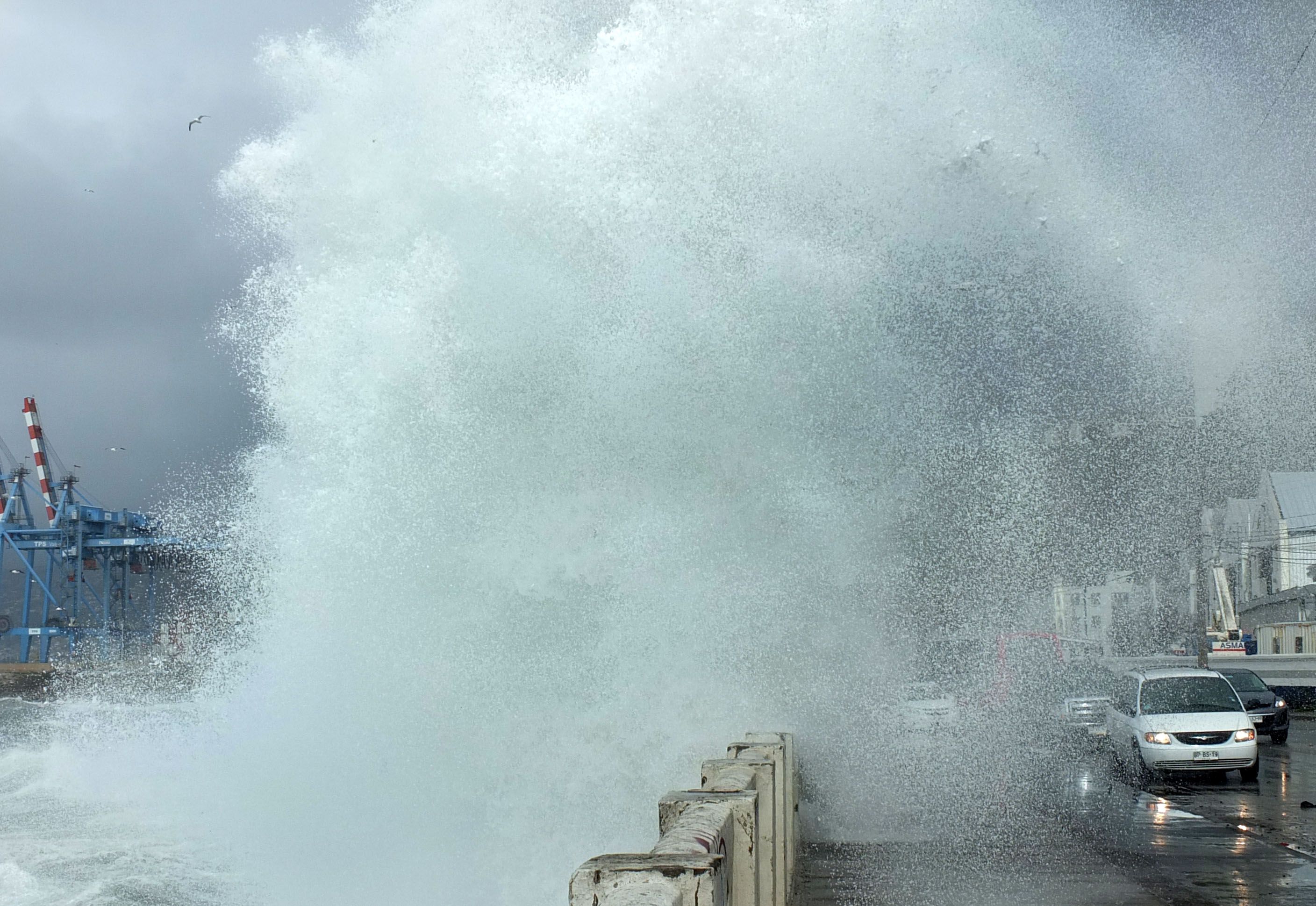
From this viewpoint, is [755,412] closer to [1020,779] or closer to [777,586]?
[777,586]

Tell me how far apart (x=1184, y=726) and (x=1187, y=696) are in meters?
0.83

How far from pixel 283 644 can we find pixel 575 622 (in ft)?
13.5

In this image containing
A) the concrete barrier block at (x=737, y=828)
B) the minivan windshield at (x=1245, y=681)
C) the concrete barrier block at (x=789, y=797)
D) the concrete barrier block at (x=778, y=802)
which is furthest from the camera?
the minivan windshield at (x=1245, y=681)

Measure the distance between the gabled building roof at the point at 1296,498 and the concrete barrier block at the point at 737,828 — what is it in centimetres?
5339

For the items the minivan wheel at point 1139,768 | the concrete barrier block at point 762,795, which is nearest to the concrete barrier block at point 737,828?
the concrete barrier block at point 762,795

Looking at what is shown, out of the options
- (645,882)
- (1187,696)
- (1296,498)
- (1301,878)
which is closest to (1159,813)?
(1187,696)

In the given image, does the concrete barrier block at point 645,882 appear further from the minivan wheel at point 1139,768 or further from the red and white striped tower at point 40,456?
the red and white striped tower at point 40,456

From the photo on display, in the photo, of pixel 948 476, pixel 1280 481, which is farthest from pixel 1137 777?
pixel 1280 481

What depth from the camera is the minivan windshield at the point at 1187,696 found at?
1595cm

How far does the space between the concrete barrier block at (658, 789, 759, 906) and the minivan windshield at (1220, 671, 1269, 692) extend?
20.2 meters

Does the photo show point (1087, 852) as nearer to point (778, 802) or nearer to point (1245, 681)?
point (778, 802)

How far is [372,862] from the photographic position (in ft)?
37.0

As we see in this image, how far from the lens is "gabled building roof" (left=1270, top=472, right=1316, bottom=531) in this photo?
5188 cm

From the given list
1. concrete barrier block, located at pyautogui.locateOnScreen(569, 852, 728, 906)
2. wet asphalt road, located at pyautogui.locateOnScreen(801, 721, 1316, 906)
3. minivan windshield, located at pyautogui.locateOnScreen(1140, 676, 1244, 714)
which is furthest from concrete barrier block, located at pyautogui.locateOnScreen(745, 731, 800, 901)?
minivan windshield, located at pyautogui.locateOnScreen(1140, 676, 1244, 714)
